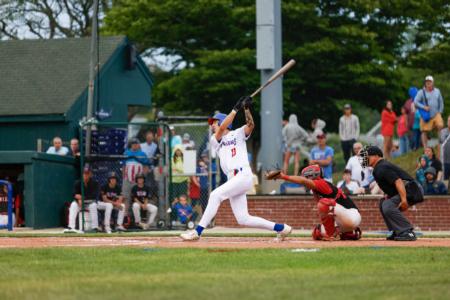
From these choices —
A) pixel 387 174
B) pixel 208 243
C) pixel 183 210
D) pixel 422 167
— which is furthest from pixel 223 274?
pixel 422 167

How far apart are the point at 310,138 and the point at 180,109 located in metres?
13.4

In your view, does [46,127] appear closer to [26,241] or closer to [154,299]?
[26,241]

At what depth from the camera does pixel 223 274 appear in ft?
37.0

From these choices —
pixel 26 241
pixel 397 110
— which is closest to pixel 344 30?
pixel 397 110

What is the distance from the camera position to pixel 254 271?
1155 cm

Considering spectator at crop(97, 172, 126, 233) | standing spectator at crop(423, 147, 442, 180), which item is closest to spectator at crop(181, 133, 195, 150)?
spectator at crop(97, 172, 126, 233)

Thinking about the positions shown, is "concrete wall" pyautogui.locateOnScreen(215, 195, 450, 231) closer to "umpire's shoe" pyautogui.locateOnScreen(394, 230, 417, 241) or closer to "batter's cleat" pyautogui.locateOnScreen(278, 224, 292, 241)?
"umpire's shoe" pyautogui.locateOnScreen(394, 230, 417, 241)

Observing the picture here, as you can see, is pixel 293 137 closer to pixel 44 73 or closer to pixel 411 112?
pixel 411 112

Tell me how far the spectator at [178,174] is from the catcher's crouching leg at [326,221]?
26.8ft

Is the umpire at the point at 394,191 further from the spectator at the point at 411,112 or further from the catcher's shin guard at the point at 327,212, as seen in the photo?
the spectator at the point at 411,112

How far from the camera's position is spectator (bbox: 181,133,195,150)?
24.9m

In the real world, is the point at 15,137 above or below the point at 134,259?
above

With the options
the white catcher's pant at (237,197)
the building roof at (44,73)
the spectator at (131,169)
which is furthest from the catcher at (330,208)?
the building roof at (44,73)

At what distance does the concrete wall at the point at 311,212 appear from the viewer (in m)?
23.0
